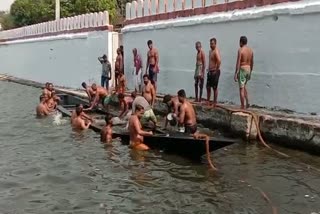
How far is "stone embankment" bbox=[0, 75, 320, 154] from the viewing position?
10.2 meters

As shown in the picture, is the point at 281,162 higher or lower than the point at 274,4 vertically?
lower

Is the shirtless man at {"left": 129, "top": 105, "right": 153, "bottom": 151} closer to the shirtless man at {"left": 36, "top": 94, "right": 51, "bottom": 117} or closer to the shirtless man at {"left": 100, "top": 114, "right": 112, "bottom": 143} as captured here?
the shirtless man at {"left": 100, "top": 114, "right": 112, "bottom": 143}

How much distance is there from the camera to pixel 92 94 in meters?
17.4

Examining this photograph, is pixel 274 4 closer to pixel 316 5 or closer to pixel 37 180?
pixel 316 5

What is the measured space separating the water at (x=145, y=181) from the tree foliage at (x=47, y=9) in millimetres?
27253

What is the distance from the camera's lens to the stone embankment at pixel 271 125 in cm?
1018

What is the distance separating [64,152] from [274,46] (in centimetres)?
508

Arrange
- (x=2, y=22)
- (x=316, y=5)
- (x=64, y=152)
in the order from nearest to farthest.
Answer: (x=316, y=5), (x=64, y=152), (x=2, y=22)

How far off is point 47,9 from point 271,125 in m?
36.3

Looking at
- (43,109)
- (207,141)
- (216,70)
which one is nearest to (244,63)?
(216,70)

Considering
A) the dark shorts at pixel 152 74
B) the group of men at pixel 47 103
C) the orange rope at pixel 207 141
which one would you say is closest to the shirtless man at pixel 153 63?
the dark shorts at pixel 152 74

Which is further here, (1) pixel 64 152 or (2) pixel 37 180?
(1) pixel 64 152

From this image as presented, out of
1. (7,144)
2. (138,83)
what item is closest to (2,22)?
(138,83)

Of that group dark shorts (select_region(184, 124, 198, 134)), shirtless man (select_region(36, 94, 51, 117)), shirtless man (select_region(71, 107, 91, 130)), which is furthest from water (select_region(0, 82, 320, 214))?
shirtless man (select_region(36, 94, 51, 117))
